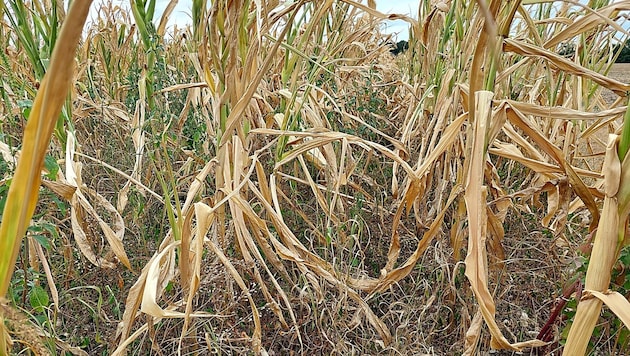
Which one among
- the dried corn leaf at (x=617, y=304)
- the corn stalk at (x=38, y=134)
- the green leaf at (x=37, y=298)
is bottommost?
the green leaf at (x=37, y=298)

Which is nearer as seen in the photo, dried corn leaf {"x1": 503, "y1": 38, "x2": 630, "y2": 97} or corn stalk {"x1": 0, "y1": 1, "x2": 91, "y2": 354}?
corn stalk {"x1": 0, "y1": 1, "x2": 91, "y2": 354}

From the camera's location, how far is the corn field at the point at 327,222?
77 centimetres

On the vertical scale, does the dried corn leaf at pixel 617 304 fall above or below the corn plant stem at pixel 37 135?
below

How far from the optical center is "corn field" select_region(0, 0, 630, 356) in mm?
773

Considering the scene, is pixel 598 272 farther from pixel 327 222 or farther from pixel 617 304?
pixel 327 222

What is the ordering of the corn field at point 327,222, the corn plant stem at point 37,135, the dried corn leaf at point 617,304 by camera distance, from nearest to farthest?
the corn plant stem at point 37,135, the dried corn leaf at point 617,304, the corn field at point 327,222

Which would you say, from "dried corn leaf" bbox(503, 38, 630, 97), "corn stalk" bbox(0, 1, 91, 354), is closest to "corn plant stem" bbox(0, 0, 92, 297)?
"corn stalk" bbox(0, 1, 91, 354)

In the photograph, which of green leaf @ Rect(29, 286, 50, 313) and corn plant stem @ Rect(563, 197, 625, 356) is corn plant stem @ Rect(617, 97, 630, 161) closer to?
corn plant stem @ Rect(563, 197, 625, 356)

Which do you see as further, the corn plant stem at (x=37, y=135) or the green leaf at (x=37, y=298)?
the green leaf at (x=37, y=298)

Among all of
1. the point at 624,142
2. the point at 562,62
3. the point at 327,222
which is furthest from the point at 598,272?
the point at 327,222

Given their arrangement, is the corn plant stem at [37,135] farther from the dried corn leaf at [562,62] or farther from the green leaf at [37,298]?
the dried corn leaf at [562,62]

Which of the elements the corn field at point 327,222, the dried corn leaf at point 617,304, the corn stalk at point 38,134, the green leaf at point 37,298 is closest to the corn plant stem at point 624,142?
the corn field at point 327,222

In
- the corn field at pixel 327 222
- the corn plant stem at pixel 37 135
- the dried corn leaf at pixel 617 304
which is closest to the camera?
the corn plant stem at pixel 37 135

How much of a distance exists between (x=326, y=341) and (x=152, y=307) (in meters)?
0.44
